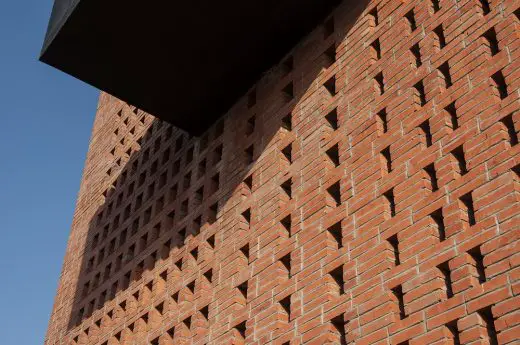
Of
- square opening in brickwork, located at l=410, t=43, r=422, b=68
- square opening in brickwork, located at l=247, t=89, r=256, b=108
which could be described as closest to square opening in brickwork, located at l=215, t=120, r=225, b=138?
square opening in brickwork, located at l=247, t=89, r=256, b=108

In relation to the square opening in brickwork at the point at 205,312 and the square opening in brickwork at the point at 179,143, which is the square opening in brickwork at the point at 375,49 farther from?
the square opening in brickwork at the point at 179,143

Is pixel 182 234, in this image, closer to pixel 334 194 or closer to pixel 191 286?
pixel 191 286

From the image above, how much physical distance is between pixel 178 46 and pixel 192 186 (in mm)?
1939

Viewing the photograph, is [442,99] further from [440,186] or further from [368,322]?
[368,322]

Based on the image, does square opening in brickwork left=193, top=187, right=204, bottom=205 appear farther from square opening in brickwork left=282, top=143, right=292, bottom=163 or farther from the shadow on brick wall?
square opening in brickwork left=282, top=143, right=292, bottom=163

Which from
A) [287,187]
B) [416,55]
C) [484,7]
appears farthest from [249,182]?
[484,7]

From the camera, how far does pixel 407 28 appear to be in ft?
24.7

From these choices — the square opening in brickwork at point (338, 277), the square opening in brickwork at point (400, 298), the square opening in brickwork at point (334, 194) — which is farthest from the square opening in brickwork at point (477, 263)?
the square opening in brickwork at point (334, 194)

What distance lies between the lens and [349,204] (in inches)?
276

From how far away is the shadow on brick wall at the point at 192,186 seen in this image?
28.2 feet

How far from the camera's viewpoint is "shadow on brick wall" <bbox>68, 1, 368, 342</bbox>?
8.59 m

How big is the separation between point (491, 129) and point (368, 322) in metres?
1.89

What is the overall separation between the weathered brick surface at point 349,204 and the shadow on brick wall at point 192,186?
0.03 meters

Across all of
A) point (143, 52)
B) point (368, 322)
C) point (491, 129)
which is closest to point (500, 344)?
point (368, 322)
